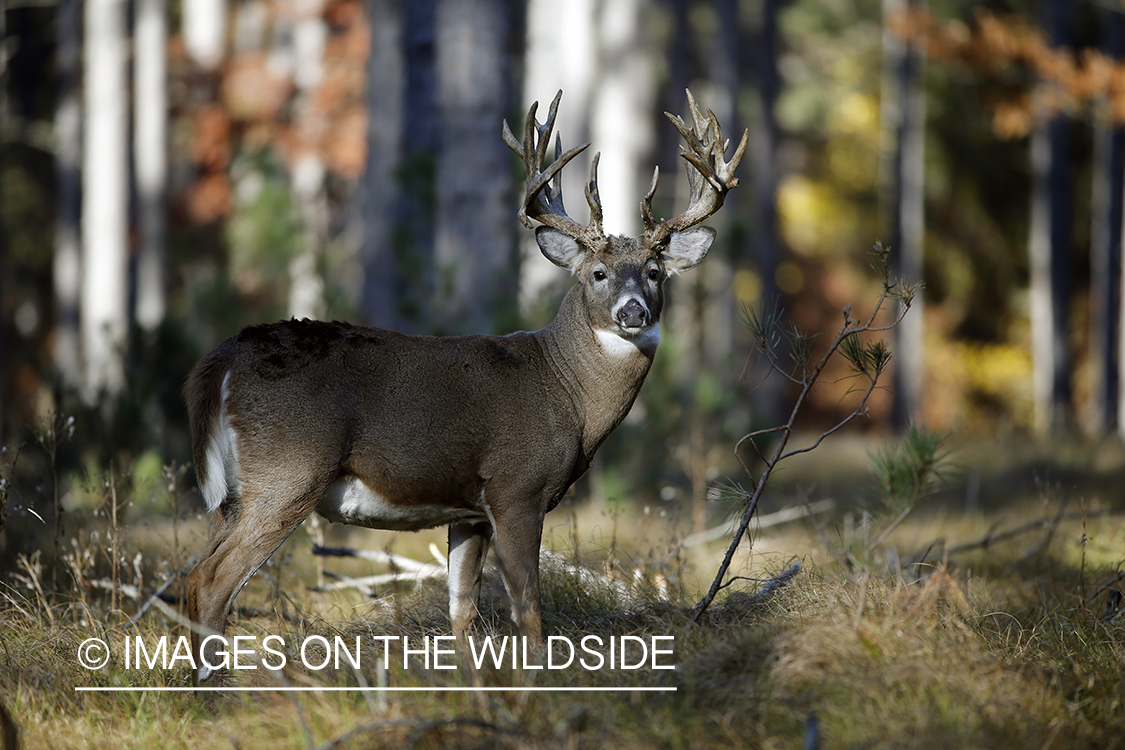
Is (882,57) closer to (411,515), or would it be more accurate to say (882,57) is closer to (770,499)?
(770,499)

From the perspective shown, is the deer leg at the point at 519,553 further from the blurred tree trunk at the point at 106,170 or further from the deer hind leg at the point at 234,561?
the blurred tree trunk at the point at 106,170

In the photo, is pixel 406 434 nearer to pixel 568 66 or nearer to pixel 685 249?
pixel 685 249

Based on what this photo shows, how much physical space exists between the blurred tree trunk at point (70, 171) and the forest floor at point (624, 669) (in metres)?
17.2

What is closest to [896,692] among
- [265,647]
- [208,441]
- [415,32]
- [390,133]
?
[265,647]

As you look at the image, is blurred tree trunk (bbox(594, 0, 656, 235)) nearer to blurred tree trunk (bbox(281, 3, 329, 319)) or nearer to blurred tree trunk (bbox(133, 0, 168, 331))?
blurred tree trunk (bbox(133, 0, 168, 331))

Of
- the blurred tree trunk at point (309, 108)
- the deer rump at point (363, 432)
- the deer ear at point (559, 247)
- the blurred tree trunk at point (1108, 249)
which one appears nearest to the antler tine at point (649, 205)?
the deer ear at point (559, 247)

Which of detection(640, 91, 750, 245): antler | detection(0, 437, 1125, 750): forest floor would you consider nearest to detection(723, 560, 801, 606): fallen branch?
detection(0, 437, 1125, 750): forest floor

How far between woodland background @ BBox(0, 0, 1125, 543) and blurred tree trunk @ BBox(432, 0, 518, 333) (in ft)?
0.07

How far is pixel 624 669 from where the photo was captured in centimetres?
351

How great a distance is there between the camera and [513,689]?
306cm

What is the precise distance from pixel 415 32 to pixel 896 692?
892 centimetres

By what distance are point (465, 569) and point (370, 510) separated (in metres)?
0.55

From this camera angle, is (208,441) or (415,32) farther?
(415,32)

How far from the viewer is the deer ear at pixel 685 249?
4.71m
